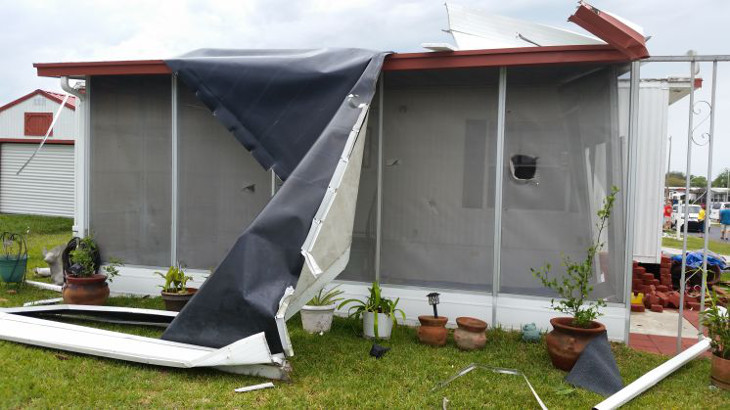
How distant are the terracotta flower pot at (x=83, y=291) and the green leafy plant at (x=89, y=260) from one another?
221mm

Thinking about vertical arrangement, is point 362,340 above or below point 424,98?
below

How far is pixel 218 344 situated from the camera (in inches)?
163

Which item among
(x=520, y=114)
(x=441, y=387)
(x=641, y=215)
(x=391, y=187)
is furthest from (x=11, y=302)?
(x=641, y=215)

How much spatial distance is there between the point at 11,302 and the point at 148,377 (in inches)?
120

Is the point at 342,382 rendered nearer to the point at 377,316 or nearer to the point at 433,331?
the point at 377,316

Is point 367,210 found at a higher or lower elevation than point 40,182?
lower

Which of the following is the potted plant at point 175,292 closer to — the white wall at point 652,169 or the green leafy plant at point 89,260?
the green leafy plant at point 89,260

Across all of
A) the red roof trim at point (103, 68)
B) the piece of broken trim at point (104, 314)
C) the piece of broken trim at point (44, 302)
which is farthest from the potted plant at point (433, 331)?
the piece of broken trim at point (44, 302)

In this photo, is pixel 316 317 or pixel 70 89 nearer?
pixel 316 317

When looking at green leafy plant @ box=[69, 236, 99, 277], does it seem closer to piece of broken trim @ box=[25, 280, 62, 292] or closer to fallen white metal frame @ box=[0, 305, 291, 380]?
piece of broken trim @ box=[25, 280, 62, 292]

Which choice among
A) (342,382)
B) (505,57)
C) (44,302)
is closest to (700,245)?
(505,57)

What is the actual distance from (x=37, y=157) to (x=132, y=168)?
12628mm

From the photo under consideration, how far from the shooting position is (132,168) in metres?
6.36

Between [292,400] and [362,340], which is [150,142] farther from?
[292,400]
